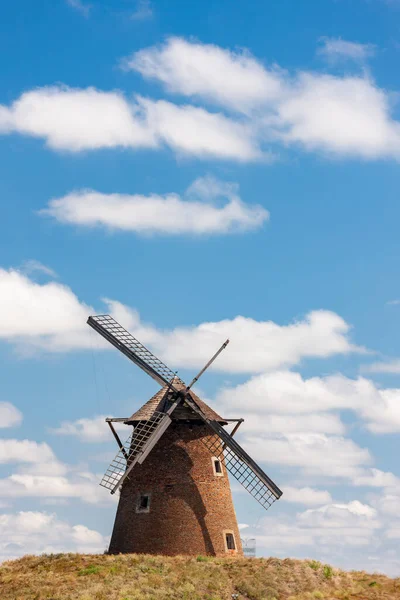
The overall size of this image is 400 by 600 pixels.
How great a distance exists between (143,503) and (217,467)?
4.37 metres

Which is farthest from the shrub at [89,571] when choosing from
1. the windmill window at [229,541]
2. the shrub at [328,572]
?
the shrub at [328,572]

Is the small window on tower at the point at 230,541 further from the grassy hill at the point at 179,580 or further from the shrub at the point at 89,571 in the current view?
the shrub at the point at 89,571

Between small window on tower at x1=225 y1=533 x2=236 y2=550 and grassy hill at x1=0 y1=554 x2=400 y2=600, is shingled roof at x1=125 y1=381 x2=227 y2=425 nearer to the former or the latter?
small window on tower at x1=225 y1=533 x2=236 y2=550

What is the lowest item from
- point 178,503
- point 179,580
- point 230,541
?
point 179,580

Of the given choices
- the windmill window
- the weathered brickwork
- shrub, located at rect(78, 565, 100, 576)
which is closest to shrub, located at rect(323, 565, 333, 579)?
the windmill window

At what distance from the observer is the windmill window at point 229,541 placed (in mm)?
38906

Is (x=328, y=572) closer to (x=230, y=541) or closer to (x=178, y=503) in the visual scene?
(x=230, y=541)

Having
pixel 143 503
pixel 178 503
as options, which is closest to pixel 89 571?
pixel 143 503

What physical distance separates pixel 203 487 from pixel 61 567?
819 centimetres

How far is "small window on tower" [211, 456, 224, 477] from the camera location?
131 ft

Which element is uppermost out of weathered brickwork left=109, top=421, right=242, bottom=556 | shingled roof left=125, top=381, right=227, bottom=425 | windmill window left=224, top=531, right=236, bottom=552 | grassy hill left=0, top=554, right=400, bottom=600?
shingled roof left=125, top=381, right=227, bottom=425

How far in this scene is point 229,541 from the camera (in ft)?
129

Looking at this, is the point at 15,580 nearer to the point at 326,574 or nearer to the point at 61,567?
the point at 61,567

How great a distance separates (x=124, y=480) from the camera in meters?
40.4
